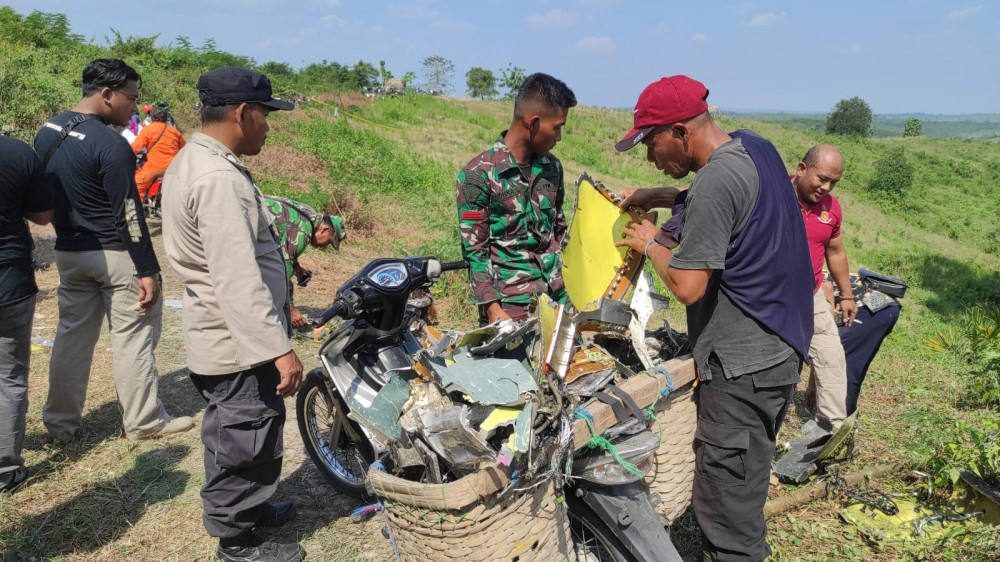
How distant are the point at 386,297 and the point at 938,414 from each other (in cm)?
415

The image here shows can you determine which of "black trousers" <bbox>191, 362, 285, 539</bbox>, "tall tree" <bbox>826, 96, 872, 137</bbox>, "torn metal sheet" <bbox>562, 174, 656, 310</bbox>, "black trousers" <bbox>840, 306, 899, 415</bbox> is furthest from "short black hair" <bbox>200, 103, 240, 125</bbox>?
"tall tree" <bbox>826, 96, 872, 137</bbox>

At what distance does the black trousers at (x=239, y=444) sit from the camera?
8.08ft

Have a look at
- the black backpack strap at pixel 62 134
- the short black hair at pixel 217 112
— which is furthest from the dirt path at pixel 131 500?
the short black hair at pixel 217 112

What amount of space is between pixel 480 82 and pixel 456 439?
71.7 metres

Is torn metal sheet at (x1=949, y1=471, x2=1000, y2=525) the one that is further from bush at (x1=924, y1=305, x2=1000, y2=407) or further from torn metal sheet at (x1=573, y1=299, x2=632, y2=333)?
torn metal sheet at (x1=573, y1=299, x2=632, y2=333)

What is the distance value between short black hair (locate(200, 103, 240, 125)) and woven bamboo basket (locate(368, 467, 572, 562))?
1.45 metres

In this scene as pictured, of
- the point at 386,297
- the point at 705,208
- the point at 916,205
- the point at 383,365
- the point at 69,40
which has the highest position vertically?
the point at 69,40

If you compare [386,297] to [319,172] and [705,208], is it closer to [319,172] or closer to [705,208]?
[705,208]

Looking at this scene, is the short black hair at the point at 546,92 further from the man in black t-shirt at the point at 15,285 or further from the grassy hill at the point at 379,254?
the man in black t-shirt at the point at 15,285

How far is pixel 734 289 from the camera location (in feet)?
6.79

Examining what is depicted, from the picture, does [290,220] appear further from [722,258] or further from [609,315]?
[722,258]

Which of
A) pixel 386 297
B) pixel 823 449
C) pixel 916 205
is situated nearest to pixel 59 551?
pixel 386 297

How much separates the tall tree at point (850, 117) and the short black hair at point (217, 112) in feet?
187

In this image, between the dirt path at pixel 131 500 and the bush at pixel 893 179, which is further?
the bush at pixel 893 179
